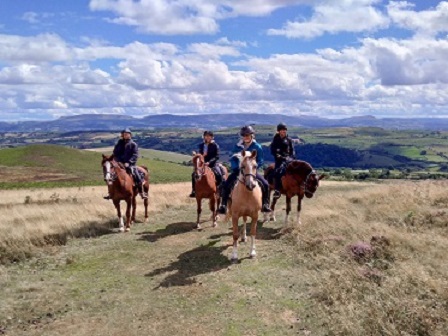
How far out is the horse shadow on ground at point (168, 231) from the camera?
16362mm

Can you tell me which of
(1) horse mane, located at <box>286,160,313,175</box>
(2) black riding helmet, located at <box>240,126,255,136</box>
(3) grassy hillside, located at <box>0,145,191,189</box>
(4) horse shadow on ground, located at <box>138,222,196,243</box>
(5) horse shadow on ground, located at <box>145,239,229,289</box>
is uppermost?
(2) black riding helmet, located at <box>240,126,255,136</box>

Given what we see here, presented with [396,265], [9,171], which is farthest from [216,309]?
[9,171]

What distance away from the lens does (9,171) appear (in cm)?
9125

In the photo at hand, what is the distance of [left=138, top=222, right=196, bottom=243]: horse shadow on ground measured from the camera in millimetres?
16362

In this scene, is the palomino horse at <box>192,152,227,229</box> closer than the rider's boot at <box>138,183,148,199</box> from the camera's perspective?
Yes

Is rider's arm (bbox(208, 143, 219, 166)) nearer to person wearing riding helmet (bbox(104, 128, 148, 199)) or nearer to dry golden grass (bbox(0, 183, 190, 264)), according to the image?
person wearing riding helmet (bbox(104, 128, 148, 199))

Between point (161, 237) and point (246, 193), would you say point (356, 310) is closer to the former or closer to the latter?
point (246, 193)

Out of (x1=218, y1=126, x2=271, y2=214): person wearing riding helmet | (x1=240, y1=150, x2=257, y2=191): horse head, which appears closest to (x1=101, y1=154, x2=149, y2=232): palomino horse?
(x1=218, y1=126, x2=271, y2=214): person wearing riding helmet

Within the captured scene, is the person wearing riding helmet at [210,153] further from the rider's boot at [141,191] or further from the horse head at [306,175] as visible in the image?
the horse head at [306,175]

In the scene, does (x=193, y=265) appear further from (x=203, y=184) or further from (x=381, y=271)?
(x=203, y=184)

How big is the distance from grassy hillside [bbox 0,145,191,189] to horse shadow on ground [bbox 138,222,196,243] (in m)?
62.1

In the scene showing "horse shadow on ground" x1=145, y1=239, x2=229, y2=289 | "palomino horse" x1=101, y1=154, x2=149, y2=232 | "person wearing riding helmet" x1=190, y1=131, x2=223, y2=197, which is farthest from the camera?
"person wearing riding helmet" x1=190, y1=131, x2=223, y2=197

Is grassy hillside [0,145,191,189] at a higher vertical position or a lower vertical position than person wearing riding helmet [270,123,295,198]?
lower

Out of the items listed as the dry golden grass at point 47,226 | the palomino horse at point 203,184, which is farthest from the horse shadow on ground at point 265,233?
the dry golden grass at point 47,226
